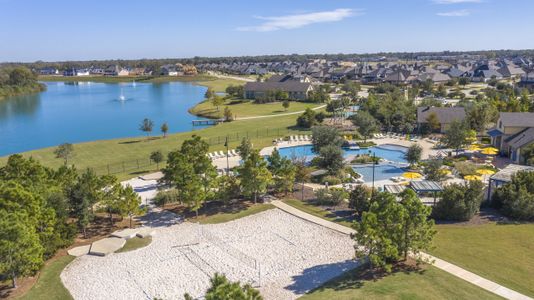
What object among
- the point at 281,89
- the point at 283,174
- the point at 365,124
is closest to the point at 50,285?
the point at 283,174

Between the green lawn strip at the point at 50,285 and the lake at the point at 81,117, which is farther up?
the lake at the point at 81,117

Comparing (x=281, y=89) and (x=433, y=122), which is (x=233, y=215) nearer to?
(x=433, y=122)

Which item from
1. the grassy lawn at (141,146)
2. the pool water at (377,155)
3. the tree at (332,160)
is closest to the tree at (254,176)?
the tree at (332,160)

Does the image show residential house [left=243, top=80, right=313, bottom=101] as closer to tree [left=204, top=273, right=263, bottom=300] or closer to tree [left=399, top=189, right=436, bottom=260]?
tree [left=399, top=189, right=436, bottom=260]

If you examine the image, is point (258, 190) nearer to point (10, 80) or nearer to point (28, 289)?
point (28, 289)

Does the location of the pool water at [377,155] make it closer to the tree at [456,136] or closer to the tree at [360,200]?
the tree at [456,136]

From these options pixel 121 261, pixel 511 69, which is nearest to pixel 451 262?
pixel 121 261
